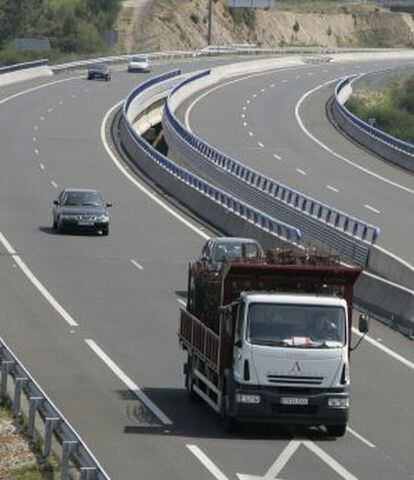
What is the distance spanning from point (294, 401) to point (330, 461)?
45.5 inches

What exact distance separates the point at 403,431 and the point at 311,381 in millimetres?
2174

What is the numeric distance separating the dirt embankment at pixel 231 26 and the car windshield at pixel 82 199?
10934 cm

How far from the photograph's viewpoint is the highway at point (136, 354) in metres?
19.6

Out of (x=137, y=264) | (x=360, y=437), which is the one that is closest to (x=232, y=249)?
(x=137, y=264)

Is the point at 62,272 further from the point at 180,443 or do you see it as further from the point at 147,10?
the point at 147,10

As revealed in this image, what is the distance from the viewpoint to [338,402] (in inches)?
806

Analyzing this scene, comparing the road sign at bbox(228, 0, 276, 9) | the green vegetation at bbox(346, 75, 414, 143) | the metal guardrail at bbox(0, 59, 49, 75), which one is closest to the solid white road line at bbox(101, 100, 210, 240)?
the metal guardrail at bbox(0, 59, 49, 75)

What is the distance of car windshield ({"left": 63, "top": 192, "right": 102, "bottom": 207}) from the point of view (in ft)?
154

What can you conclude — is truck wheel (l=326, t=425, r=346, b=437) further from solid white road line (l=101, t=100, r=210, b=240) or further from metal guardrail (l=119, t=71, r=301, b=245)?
solid white road line (l=101, t=100, r=210, b=240)

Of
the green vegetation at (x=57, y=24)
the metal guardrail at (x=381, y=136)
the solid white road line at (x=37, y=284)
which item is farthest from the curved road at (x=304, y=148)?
the green vegetation at (x=57, y=24)

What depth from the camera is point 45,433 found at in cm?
1858

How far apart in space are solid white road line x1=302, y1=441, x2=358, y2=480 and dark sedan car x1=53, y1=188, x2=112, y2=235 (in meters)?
25.4

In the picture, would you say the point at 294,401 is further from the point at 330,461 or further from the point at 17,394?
the point at 17,394

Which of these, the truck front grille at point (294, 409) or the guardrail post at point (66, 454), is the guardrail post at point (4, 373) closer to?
the truck front grille at point (294, 409)
